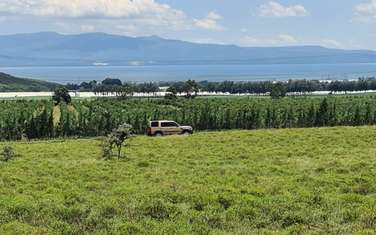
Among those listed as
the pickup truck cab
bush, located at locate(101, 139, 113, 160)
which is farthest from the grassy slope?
the pickup truck cab

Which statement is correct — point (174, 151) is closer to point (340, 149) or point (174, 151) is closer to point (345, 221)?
point (340, 149)

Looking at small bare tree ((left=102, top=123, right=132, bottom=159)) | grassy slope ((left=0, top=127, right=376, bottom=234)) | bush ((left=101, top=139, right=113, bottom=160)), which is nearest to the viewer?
grassy slope ((left=0, top=127, right=376, bottom=234))

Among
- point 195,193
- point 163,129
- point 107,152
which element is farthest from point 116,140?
point 163,129

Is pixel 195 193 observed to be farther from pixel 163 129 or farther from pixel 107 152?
pixel 163 129

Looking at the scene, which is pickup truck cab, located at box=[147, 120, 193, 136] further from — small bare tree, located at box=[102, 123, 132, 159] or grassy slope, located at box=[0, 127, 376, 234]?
grassy slope, located at box=[0, 127, 376, 234]

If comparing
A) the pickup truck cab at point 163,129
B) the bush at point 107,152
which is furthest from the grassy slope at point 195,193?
the pickup truck cab at point 163,129

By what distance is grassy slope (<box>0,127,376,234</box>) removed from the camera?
35.1 feet

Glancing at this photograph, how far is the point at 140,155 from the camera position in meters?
25.3

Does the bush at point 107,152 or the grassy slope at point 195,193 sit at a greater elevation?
the grassy slope at point 195,193

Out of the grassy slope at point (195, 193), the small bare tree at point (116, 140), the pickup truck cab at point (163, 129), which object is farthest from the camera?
the pickup truck cab at point (163, 129)

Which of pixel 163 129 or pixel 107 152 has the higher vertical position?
pixel 107 152

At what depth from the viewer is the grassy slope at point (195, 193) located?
35.1 feet

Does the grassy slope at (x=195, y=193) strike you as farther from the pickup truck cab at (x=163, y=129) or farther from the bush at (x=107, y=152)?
the pickup truck cab at (x=163, y=129)

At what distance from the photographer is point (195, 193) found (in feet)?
44.5
